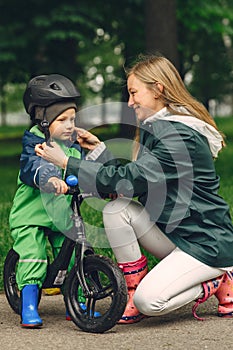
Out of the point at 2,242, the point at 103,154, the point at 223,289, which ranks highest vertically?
the point at 103,154

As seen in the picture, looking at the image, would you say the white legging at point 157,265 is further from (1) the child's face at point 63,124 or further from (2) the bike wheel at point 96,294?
(1) the child's face at point 63,124

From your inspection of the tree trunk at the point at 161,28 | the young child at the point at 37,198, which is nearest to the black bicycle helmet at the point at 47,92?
the young child at the point at 37,198

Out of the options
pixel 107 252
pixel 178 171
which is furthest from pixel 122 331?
pixel 107 252

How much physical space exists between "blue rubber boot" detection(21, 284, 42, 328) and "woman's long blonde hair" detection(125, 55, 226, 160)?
1.23m

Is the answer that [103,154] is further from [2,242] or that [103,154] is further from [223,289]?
[2,242]

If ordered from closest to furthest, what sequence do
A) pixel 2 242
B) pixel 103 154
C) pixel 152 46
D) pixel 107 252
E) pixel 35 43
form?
pixel 103 154
pixel 107 252
pixel 2 242
pixel 152 46
pixel 35 43

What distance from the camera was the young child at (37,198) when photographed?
15.0ft

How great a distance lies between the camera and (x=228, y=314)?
4770 millimetres

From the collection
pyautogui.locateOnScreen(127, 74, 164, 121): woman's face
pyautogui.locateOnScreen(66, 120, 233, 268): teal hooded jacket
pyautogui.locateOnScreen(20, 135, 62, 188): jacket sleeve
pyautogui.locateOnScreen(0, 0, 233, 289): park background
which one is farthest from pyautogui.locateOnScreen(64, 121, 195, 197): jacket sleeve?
pyautogui.locateOnScreen(0, 0, 233, 289): park background

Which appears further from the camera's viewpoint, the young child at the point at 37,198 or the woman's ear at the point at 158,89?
the woman's ear at the point at 158,89

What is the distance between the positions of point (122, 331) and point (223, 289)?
2.27 feet

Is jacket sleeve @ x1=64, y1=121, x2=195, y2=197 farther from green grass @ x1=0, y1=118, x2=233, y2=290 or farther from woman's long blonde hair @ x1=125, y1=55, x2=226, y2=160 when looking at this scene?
green grass @ x1=0, y1=118, x2=233, y2=290

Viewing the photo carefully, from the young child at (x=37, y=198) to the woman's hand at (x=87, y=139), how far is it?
0.11 m

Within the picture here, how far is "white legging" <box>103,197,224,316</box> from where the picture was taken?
455 centimetres
